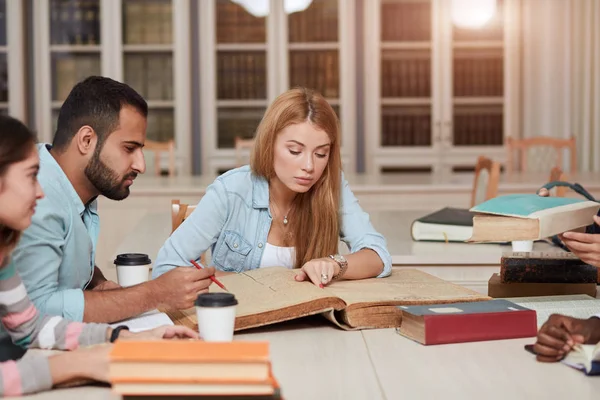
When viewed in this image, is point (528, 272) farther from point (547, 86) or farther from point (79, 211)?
point (547, 86)

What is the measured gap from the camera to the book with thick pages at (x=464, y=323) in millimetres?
1355

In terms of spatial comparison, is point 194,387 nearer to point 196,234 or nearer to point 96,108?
point 96,108

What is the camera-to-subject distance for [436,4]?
5734 mm

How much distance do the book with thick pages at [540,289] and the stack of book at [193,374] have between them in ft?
2.73

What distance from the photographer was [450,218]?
2.62 metres

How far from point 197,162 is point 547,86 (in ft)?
8.21

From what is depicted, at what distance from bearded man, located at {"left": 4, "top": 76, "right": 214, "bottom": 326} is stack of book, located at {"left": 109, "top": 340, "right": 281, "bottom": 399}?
46cm

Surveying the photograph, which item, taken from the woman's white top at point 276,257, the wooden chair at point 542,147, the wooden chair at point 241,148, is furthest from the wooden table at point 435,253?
the wooden chair at point 542,147

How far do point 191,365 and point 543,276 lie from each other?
931 mm

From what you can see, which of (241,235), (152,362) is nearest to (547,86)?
(241,235)

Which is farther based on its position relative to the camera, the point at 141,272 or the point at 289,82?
the point at 289,82

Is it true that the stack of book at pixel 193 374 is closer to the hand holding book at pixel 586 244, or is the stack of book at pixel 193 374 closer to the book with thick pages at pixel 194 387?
the book with thick pages at pixel 194 387

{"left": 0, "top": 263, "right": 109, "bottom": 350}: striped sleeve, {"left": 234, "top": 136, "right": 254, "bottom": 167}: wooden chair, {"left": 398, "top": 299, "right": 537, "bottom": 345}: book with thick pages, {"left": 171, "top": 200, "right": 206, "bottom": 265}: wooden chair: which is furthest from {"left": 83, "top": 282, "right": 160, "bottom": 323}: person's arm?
{"left": 234, "top": 136, "right": 254, "bottom": 167}: wooden chair

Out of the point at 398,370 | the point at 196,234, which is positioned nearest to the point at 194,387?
the point at 398,370
